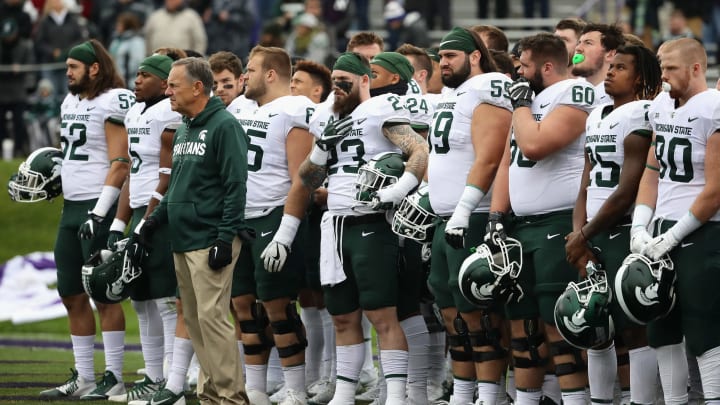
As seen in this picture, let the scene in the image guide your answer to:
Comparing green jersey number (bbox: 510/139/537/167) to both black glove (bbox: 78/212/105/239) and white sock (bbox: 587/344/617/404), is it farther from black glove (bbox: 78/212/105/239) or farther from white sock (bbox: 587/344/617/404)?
black glove (bbox: 78/212/105/239)

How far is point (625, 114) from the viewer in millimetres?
6410

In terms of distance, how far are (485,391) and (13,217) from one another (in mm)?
11784

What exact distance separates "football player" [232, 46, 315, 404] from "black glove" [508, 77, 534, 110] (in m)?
1.71

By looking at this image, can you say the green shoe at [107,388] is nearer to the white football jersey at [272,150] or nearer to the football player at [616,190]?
the white football jersey at [272,150]

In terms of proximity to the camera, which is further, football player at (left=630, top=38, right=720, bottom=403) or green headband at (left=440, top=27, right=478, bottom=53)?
green headband at (left=440, top=27, right=478, bottom=53)

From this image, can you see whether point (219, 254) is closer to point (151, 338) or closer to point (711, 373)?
point (151, 338)

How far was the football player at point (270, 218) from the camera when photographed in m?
8.14

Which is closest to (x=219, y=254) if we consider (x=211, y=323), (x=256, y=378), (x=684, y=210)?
(x=211, y=323)

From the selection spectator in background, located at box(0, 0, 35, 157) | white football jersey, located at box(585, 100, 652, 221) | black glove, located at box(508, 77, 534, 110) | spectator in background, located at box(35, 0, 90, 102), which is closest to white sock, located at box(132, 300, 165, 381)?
black glove, located at box(508, 77, 534, 110)

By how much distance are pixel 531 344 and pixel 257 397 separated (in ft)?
6.76

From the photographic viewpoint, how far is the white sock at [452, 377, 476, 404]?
7402 mm

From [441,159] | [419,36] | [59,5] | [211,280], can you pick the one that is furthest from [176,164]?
[59,5]

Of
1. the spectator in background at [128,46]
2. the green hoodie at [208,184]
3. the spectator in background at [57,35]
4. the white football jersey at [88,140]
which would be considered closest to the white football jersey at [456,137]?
the green hoodie at [208,184]

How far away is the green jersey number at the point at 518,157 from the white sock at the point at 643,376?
1.11m
